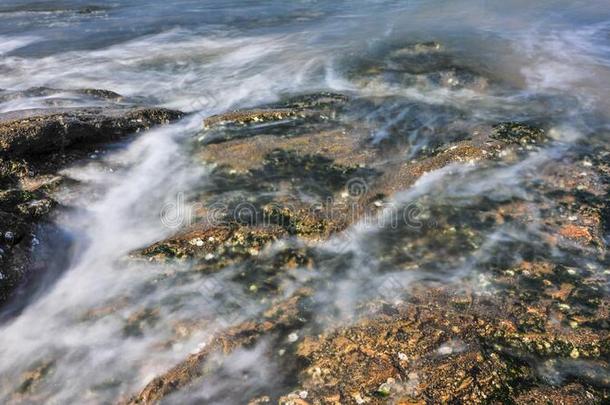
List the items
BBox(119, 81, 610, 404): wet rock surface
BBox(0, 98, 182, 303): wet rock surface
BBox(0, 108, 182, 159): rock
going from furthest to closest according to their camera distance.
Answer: BBox(0, 108, 182, 159): rock
BBox(0, 98, 182, 303): wet rock surface
BBox(119, 81, 610, 404): wet rock surface

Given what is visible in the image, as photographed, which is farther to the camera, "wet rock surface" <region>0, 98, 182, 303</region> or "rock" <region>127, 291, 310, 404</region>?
"wet rock surface" <region>0, 98, 182, 303</region>

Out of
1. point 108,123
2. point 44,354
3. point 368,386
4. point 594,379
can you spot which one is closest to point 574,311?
point 594,379

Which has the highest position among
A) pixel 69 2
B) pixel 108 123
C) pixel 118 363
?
pixel 69 2

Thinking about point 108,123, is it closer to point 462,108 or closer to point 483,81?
point 462,108

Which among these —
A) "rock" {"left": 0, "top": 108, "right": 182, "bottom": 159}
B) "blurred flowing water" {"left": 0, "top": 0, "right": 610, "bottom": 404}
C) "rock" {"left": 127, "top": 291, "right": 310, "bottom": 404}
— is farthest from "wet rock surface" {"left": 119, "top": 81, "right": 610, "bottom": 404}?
"rock" {"left": 0, "top": 108, "right": 182, "bottom": 159}

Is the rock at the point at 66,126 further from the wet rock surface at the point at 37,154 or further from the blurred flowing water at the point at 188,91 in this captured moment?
the blurred flowing water at the point at 188,91

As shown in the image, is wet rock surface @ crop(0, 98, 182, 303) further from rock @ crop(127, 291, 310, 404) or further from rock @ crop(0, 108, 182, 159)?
rock @ crop(127, 291, 310, 404)

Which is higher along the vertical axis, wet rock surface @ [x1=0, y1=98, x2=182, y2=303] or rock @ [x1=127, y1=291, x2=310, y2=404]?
wet rock surface @ [x1=0, y1=98, x2=182, y2=303]

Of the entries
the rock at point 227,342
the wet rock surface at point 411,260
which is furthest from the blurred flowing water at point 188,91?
the wet rock surface at point 411,260
